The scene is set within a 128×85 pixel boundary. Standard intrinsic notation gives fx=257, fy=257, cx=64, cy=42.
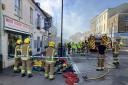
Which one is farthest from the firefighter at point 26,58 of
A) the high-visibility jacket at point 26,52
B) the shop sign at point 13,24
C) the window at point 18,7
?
the window at point 18,7

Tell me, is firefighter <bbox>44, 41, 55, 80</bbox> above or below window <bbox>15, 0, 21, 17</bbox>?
below

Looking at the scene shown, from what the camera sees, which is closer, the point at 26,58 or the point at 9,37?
the point at 26,58

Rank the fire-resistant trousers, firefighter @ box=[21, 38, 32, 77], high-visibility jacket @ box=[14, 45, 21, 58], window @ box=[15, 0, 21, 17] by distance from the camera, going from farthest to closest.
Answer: window @ box=[15, 0, 21, 17] < high-visibility jacket @ box=[14, 45, 21, 58] < firefighter @ box=[21, 38, 32, 77] < the fire-resistant trousers

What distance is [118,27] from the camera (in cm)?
6338

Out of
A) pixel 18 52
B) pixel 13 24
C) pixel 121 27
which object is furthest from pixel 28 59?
pixel 121 27

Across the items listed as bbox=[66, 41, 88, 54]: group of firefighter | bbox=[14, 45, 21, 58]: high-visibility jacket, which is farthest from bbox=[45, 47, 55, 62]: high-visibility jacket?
bbox=[66, 41, 88, 54]: group of firefighter

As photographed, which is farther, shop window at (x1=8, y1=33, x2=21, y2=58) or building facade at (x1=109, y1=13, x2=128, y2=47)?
building facade at (x1=109, y1=13, x2=128, y2=47)

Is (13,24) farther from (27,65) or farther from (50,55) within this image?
(50,55)

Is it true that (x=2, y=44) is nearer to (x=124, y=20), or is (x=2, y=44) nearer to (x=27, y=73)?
(x=27, y=73)

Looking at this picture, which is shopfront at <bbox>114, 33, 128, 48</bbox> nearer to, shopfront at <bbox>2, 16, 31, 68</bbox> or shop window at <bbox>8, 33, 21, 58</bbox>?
shopfront at <bbox>2, 16, 31, 68</bbox>

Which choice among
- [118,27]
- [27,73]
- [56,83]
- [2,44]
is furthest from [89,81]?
[118,27]

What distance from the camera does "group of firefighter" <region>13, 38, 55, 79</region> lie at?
Answer: 1228 centimetres

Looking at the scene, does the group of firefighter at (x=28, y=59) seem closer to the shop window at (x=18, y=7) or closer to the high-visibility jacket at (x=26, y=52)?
the high-visibility jacket at (x=26, y=52)

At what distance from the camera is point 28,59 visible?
13133mm
